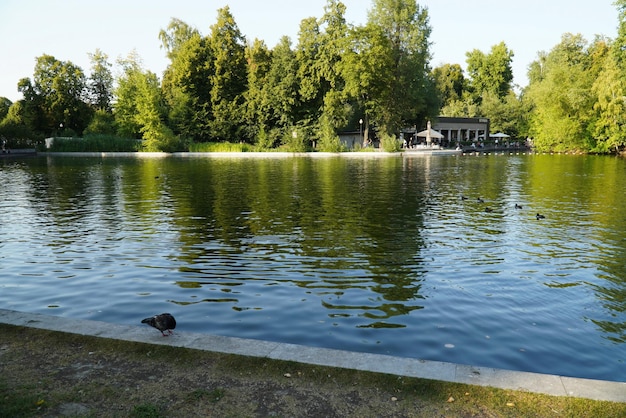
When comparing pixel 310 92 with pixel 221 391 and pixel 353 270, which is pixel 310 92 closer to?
pixel 353 270

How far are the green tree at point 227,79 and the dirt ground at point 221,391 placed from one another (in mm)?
68254

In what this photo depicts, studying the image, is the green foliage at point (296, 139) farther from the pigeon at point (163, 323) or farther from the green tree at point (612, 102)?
the pigeon at point (163, 323)

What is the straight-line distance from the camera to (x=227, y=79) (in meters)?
71.6

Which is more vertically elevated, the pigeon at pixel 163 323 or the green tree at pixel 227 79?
the green tree at pixel 227 79

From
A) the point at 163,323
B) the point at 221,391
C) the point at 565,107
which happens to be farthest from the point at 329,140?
the point at 221,391

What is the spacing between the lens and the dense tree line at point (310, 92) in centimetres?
5931

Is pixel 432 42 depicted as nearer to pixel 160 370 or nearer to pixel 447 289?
pixel 447 289

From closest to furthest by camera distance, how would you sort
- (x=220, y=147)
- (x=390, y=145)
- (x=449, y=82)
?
(x=390, y=145)
(x=220, y=147)
(x=449, y=82)

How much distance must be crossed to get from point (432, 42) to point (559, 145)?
24.0m

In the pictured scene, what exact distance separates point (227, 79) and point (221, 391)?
71818 mm

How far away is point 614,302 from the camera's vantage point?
830 cm

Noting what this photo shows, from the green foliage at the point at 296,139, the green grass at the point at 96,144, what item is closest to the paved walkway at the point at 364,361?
the green foliage at the point at 296,139

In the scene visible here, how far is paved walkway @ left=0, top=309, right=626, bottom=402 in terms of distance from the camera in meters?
4.41

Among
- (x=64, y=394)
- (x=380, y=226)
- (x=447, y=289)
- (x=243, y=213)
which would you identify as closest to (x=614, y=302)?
(x=447, y=289)
